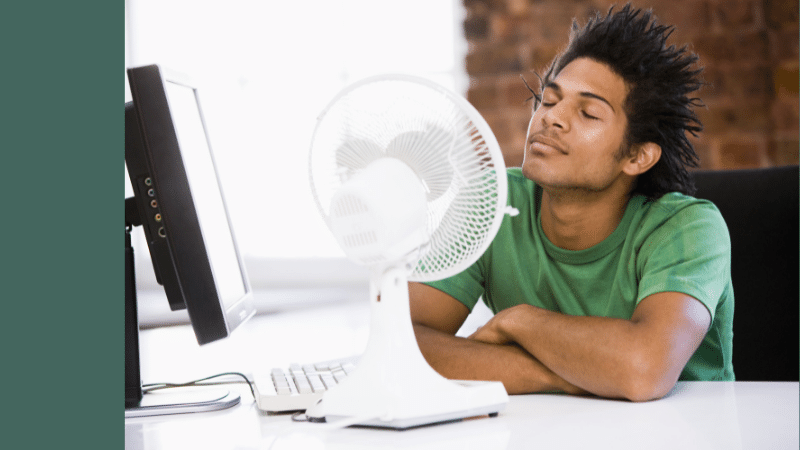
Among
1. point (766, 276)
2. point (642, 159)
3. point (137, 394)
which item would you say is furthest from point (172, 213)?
point (766, 276)

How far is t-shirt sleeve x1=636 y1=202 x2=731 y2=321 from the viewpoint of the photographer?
98 centimetres

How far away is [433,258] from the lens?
80 cm

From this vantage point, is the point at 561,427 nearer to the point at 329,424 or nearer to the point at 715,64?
the point at 329,424

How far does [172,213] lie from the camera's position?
2.70 feet

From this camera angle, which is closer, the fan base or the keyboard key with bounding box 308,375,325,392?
the fan base

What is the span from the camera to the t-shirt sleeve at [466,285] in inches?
48.7

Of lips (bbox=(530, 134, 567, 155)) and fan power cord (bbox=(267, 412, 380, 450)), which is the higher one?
lips (bbox=(530, 134, 567, 155))

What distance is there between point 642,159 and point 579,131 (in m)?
0.17

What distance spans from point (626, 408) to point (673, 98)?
72 cm

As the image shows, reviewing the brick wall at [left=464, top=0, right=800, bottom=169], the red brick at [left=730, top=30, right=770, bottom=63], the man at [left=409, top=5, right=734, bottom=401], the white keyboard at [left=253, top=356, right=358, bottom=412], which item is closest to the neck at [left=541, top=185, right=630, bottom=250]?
the man at [left=409, top=5, right=734, bottom=401]

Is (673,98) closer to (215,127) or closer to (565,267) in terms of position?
(565,267)

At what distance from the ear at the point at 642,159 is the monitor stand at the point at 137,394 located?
0.82m

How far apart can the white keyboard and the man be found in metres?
0.14

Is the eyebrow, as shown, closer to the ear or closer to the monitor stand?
the ear
